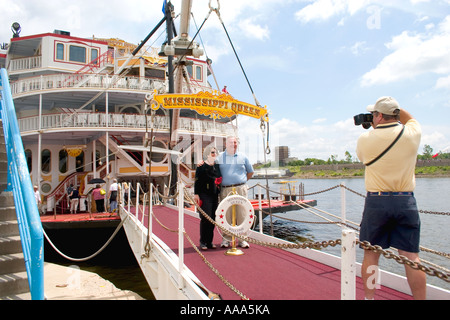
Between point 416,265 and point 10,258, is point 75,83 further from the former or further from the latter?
point 416,265

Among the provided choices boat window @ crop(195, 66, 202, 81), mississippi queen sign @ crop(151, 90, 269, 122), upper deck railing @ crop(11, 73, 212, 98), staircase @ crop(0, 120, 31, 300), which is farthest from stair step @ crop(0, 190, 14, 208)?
boat window @ crop(195, 66, 202, 81)

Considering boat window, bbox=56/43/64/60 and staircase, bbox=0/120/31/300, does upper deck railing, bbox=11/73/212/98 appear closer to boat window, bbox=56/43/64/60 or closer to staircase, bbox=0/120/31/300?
boat window, bbox=56/43/64/60

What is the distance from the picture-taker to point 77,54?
1978 centimetres

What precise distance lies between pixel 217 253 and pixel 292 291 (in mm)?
1712

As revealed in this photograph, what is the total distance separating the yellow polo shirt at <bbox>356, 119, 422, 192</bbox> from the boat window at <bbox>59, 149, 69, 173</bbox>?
18.3 m

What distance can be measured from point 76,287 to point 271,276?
11.4 ft

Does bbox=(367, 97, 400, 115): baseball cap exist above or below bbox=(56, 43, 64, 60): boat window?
below

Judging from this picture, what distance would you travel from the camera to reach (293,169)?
108 metres

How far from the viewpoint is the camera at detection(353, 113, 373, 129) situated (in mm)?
2820

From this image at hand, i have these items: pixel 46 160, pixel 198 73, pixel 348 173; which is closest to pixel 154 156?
pixel 46 160

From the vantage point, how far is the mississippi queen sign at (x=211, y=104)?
20.5ft

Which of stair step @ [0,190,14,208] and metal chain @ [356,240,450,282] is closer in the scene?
metal chain @ [356,240,450,282]
